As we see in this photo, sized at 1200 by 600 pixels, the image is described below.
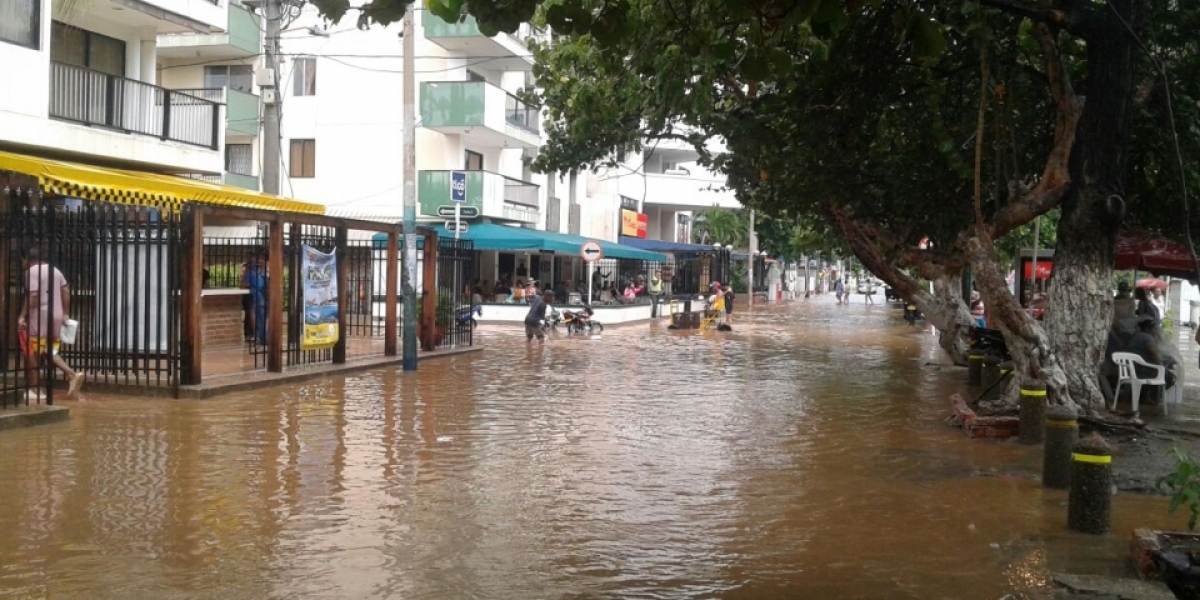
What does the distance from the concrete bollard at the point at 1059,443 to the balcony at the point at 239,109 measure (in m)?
25.8

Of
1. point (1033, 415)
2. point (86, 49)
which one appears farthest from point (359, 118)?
point (1033, 415)

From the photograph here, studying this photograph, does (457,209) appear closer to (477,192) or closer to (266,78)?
(266,78)

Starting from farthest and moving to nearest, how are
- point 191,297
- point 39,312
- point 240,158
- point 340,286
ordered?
point 240,158, point 340,286, point 191,297, point 39,312

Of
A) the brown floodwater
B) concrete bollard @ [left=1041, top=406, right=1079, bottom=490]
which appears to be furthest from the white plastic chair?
concrete bollard @ [left=1041, top=406, right=1079, bottom=490]

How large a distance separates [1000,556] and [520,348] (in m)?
17.3

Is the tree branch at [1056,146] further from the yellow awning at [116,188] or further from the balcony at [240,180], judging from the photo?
the balcony at [240,180]

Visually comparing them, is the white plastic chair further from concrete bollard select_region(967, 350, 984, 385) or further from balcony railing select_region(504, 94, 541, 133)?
balcony railing select_region(504, 94, 541, 133)

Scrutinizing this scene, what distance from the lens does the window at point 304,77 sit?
109 ft

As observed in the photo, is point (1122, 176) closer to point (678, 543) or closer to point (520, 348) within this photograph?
point (678, 543)

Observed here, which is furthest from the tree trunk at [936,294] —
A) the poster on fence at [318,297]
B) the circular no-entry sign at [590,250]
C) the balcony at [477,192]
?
the balcony at [477,192]

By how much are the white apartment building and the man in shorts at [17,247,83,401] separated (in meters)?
6.07

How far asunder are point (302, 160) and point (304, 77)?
262cm

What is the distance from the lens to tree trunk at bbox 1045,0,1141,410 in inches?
444

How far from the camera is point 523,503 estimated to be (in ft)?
26.5
